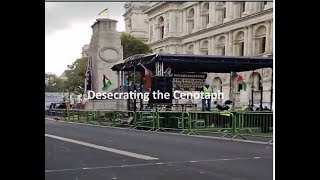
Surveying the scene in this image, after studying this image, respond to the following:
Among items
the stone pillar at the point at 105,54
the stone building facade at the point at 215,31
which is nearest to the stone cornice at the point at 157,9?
the stone building facade at the point at 215,31

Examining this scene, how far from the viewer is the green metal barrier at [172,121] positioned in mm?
11469

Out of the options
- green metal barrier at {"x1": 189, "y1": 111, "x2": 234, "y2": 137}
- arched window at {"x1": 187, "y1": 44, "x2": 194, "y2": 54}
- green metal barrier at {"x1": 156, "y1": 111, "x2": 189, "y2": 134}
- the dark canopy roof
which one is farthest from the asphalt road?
arched window at {"x1": 187, "y1": 44, "x2": 194, "y2": 54}

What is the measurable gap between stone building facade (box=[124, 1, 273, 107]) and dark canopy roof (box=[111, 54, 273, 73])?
106 cm

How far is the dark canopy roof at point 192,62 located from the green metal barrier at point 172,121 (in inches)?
64.6

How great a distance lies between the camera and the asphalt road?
511 centimetres

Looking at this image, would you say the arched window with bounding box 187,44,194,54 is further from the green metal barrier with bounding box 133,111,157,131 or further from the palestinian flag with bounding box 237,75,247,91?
the green metal barrier with bounding box 133,111,157,131

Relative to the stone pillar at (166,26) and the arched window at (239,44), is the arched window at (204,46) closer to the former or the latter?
the arched window at (239,44)
